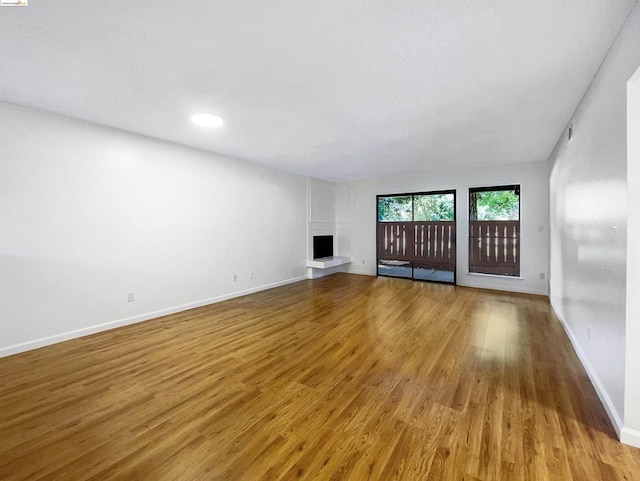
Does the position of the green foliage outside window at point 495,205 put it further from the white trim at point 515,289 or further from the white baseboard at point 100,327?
the white baseboard at point 100,327

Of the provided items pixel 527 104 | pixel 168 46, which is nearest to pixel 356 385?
pixel 168 46

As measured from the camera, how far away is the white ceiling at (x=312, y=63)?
5.13 feet

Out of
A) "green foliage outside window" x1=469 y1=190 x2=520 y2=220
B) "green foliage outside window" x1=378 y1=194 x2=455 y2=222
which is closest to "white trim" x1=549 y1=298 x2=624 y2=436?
"green foliage outside window" x1=469 y1=190 x2=520 y2=220

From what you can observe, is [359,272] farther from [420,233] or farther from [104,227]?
[104,227]

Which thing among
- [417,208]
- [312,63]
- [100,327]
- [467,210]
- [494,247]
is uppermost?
[312,63]

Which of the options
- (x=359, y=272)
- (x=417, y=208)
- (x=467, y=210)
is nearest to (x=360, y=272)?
(x=359, y=272)

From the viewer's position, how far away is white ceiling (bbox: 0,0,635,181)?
1562 millimetres

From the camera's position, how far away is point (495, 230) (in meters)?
5.68

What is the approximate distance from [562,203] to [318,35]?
3.71 meters

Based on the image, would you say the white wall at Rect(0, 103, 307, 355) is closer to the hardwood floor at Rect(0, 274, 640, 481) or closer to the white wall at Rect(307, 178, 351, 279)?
the hardwood floor at Rect(0, 274, 640, 481)

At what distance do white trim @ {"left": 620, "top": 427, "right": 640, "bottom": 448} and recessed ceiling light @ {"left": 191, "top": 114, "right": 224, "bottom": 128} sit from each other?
4184 millimetres

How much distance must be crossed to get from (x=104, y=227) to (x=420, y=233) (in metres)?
6.03

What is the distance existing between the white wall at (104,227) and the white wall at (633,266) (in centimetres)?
473

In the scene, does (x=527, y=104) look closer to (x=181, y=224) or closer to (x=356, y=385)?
(x=356, y=385)
